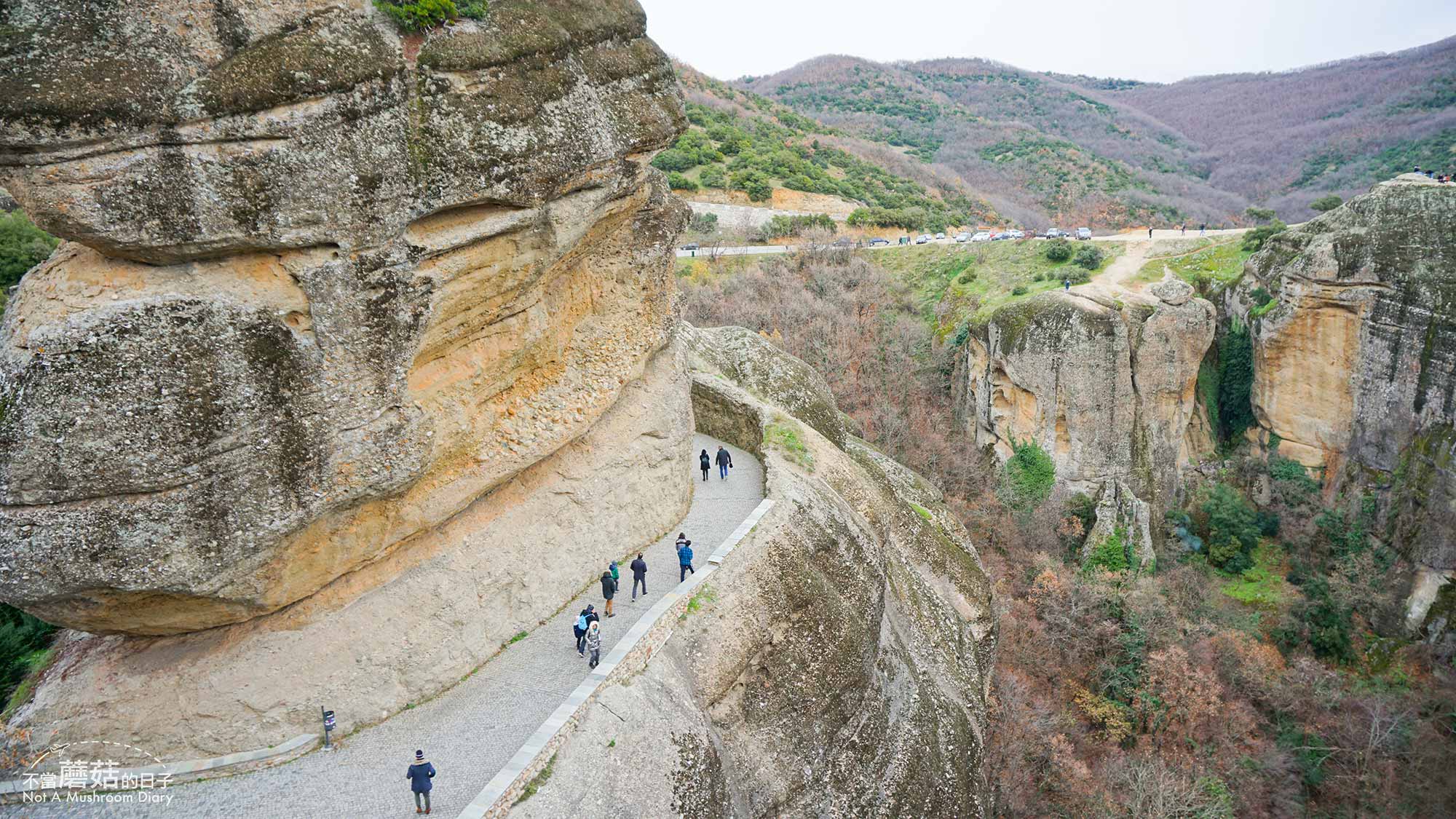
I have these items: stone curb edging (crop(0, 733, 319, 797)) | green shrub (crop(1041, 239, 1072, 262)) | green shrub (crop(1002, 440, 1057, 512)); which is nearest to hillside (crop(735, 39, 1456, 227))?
green shrub (crop(1041, 239, 1072, 262))

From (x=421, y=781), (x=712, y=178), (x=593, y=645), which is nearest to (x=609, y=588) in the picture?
(x=593, y=645)

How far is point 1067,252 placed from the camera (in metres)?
39.1

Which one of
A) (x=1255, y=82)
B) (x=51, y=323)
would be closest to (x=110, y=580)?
(x=51, y=323)

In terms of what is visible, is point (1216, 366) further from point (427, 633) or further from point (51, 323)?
point (51, 323)

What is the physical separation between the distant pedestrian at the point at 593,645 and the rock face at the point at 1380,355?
86.5 ft

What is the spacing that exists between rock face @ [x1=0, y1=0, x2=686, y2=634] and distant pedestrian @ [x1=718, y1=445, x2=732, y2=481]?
22.3ft

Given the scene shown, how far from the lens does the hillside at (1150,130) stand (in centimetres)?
5884

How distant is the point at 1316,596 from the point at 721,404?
19836 millimetres

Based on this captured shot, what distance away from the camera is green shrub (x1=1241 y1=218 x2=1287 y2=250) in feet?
114

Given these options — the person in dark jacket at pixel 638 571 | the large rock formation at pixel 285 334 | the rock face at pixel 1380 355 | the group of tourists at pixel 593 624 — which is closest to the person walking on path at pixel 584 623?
the group of tourists at pixel 593 624

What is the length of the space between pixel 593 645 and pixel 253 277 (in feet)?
19.8

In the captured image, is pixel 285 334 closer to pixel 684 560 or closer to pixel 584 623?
pixel 584 623

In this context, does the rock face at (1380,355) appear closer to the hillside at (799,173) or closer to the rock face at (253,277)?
the hillside at (799,173)

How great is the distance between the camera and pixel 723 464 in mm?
17250
